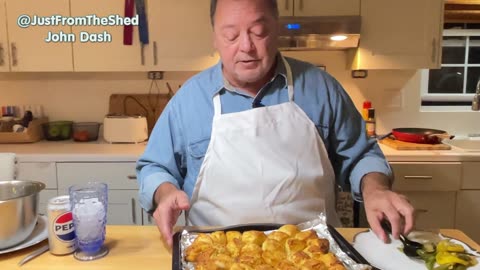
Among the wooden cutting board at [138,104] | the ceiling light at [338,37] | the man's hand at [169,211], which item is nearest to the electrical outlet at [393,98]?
the ceiling light at [338,37]

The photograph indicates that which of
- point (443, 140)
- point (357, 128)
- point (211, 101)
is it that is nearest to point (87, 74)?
point (211, 101)

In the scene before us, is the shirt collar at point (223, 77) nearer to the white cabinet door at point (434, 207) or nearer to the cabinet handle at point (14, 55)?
the white cabinet door at point (434, 207)

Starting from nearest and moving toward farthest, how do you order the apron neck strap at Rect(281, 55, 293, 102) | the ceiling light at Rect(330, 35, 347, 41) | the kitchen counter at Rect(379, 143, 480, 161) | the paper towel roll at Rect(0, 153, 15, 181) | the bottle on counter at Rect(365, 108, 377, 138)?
the apron neck strap at Rect(281, 55, 293, 102), the paper towel roll at Rect(0, 153, 15, 181), the kitchen counter at Rect(379, 143, 480, 161), the ceiling light at Rect(330, 35, 347, 41), the bottle on counter at Rect(365, 108, 377, 138)

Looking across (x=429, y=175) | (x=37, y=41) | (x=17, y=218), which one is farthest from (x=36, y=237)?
(x=429, y=175)

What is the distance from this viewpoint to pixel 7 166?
1430mm

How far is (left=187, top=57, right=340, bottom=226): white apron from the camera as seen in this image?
3.66ft

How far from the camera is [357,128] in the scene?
48.8 inches

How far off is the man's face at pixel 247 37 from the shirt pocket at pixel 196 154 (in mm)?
202

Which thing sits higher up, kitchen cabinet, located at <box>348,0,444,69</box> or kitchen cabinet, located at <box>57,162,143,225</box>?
kitchen cabinet, located at <box>348,0,444,69</box>

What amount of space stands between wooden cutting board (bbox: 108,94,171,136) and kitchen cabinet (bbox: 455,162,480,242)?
5.36 ft

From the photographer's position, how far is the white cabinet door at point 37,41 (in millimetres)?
2311

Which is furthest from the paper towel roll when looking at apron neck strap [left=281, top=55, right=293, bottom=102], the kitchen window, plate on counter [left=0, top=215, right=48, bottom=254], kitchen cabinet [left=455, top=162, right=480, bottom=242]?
the kitchen window

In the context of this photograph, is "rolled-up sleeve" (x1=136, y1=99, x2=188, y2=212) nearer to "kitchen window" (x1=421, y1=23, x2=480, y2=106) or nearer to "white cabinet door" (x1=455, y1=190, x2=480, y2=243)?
"white cabinet door" (x1=455, y1=190, x2=480, y2=243)

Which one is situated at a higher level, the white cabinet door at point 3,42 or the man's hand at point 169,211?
the white cabinet door at point 3,42
